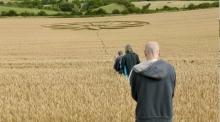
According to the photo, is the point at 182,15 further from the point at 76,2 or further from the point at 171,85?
the point at 171,85

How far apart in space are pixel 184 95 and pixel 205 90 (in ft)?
2.33

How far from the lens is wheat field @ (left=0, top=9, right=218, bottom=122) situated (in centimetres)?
975

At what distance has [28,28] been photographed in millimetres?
59312

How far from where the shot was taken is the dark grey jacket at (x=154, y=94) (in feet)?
22.2

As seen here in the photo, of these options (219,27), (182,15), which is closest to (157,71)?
(219,27)

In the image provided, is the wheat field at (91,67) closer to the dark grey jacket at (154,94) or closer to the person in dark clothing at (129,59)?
the person in dark clothing at (129,59)

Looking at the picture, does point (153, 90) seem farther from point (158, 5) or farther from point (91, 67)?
point (158, 5)

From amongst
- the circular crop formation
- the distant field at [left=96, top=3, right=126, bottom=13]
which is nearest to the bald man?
the circular crop formation

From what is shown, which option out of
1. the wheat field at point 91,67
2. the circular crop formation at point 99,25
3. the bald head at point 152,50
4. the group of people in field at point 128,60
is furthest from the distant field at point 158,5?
the bald head at point 152,50

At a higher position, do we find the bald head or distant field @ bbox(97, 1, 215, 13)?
the bald head

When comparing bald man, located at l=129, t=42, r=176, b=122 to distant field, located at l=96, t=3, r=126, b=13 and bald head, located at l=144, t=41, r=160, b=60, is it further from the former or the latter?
distant field, located at l=96, t=3, r=126, b=13

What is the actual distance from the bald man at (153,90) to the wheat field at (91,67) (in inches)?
89.1

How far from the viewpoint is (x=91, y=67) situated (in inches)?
945

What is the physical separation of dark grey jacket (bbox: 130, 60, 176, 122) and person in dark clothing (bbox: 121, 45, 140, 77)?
7.67 meters
